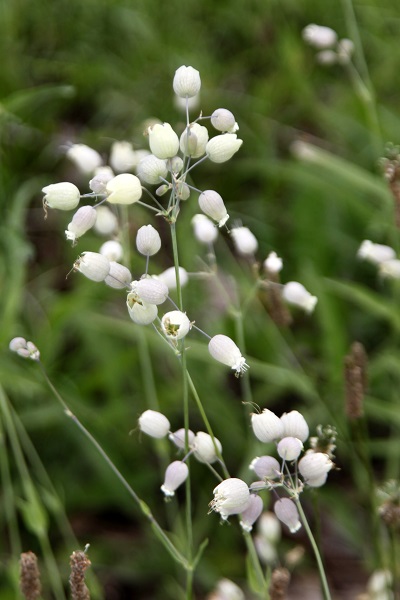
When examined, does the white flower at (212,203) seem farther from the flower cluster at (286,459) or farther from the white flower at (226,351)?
the flower cluster at (286,459)

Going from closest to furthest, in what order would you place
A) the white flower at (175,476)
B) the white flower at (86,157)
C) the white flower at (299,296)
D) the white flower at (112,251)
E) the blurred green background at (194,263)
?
the white flower at (175,476)
the white flower at (112,251)
the white flower at (299,296)
the white flower at (86,157)
the blurred green background at (194,263)

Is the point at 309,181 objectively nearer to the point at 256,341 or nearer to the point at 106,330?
the point at 256,341

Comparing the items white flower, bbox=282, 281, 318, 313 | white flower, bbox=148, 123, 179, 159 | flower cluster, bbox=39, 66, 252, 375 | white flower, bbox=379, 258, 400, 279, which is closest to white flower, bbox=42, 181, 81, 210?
flower cluster, bbox=39, 66, 252, 375

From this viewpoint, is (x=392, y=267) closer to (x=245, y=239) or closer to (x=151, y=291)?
(x=245, y=239)

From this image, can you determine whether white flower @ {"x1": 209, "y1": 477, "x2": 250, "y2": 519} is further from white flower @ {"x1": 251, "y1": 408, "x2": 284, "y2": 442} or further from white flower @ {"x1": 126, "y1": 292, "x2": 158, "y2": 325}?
white flower @ {"x1": 126, "y1": 292, "x2": 158, "y2": 325}

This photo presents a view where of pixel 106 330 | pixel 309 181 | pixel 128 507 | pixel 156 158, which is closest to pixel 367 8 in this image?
pixel 309 181

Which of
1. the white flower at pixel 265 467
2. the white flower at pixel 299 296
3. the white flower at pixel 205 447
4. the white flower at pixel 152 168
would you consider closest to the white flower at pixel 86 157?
the white flower at pixel 299 296
